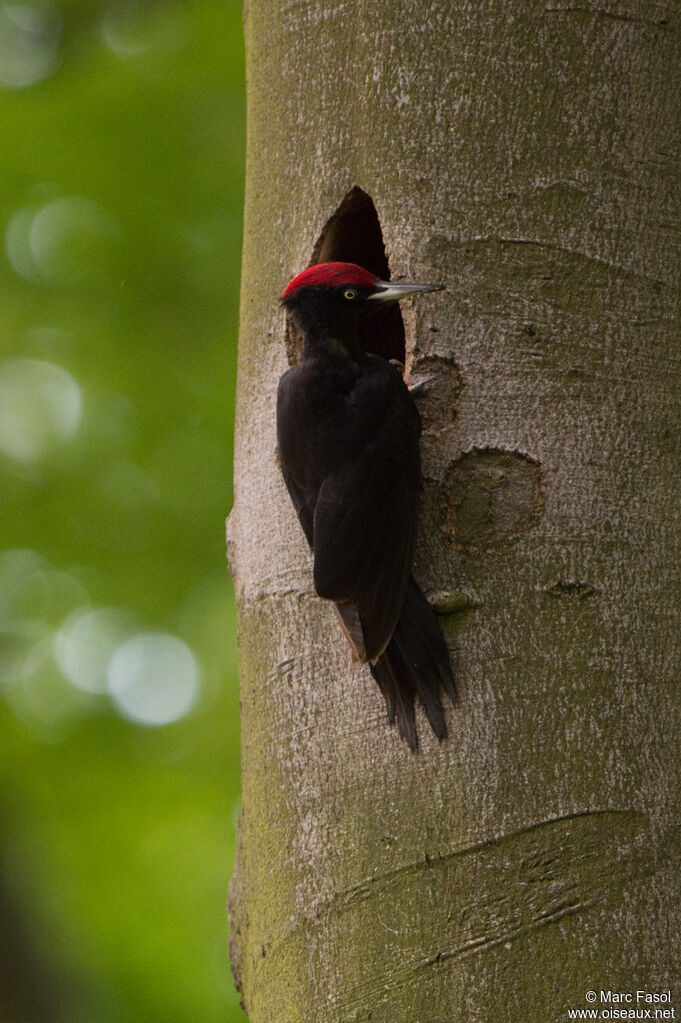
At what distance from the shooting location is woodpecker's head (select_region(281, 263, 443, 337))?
2.54m

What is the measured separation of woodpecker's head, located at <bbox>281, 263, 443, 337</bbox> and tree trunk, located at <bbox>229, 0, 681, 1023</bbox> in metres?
0.07

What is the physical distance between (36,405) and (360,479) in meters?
3.61

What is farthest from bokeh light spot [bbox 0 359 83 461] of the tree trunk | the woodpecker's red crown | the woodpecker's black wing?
the woodpecker's black wing

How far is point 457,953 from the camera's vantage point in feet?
6.18

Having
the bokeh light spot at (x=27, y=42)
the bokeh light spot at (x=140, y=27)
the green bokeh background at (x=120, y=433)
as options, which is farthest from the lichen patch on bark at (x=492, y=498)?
the bokeh light spot at (x=27, y=42)

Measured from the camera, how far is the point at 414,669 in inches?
82.5

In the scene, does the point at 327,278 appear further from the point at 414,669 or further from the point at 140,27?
the point at 140,27

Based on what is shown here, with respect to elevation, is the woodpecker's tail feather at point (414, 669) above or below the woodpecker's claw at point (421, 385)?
below

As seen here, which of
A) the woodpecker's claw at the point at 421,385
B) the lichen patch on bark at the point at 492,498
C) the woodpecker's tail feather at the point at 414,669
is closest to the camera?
the woodpecker's tail feather at the point at 414,669

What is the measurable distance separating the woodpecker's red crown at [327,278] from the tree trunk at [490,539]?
7 cm

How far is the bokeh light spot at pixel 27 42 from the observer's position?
5562mm

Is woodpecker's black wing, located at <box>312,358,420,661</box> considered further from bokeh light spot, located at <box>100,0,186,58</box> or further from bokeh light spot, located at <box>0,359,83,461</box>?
bokeh light spot, located at <box>100,0,186,58</box>

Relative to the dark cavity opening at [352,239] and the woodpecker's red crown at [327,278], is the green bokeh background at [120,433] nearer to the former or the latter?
the dark cavity opening at [352,239]

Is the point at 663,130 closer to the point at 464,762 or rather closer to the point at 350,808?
the point at 464,762
